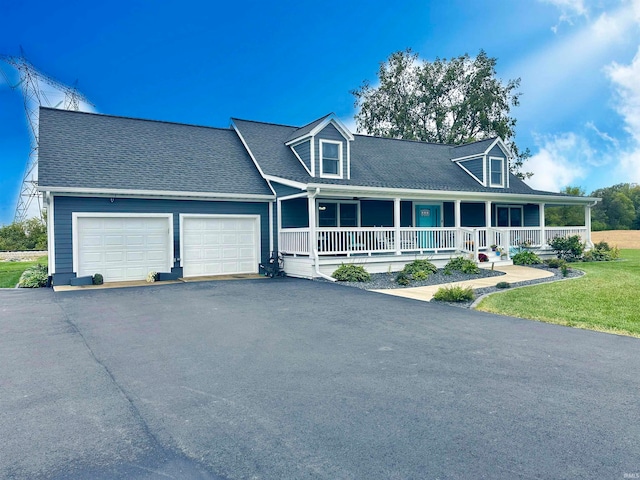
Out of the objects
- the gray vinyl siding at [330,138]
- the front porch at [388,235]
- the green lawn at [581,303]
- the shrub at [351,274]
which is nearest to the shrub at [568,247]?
the front porch at [388,235]

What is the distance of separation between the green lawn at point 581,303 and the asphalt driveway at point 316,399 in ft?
2.24

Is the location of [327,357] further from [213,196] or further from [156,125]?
[156,125]

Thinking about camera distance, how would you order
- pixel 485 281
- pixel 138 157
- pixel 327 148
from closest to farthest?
1. pixel 485 281
2. pixel 138 157
3. pixel 327 148

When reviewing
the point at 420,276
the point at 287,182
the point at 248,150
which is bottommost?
the point at 420,276

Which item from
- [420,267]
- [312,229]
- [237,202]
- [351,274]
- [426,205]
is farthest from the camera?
[426,205]

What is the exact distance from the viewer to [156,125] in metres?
17.2

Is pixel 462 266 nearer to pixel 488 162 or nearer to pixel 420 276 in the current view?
pixel 420 276

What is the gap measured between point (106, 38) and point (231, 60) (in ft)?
31.7

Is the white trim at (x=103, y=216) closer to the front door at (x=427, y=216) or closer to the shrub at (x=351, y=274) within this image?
the shrub at (x=351, y=274)

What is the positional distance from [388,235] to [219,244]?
233 inches

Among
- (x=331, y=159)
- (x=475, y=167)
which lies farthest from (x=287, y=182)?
(x=475, y=167)

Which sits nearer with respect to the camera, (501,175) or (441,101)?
(501,175)

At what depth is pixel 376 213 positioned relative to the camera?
58.7ft

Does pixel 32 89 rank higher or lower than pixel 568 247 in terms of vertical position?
higher
